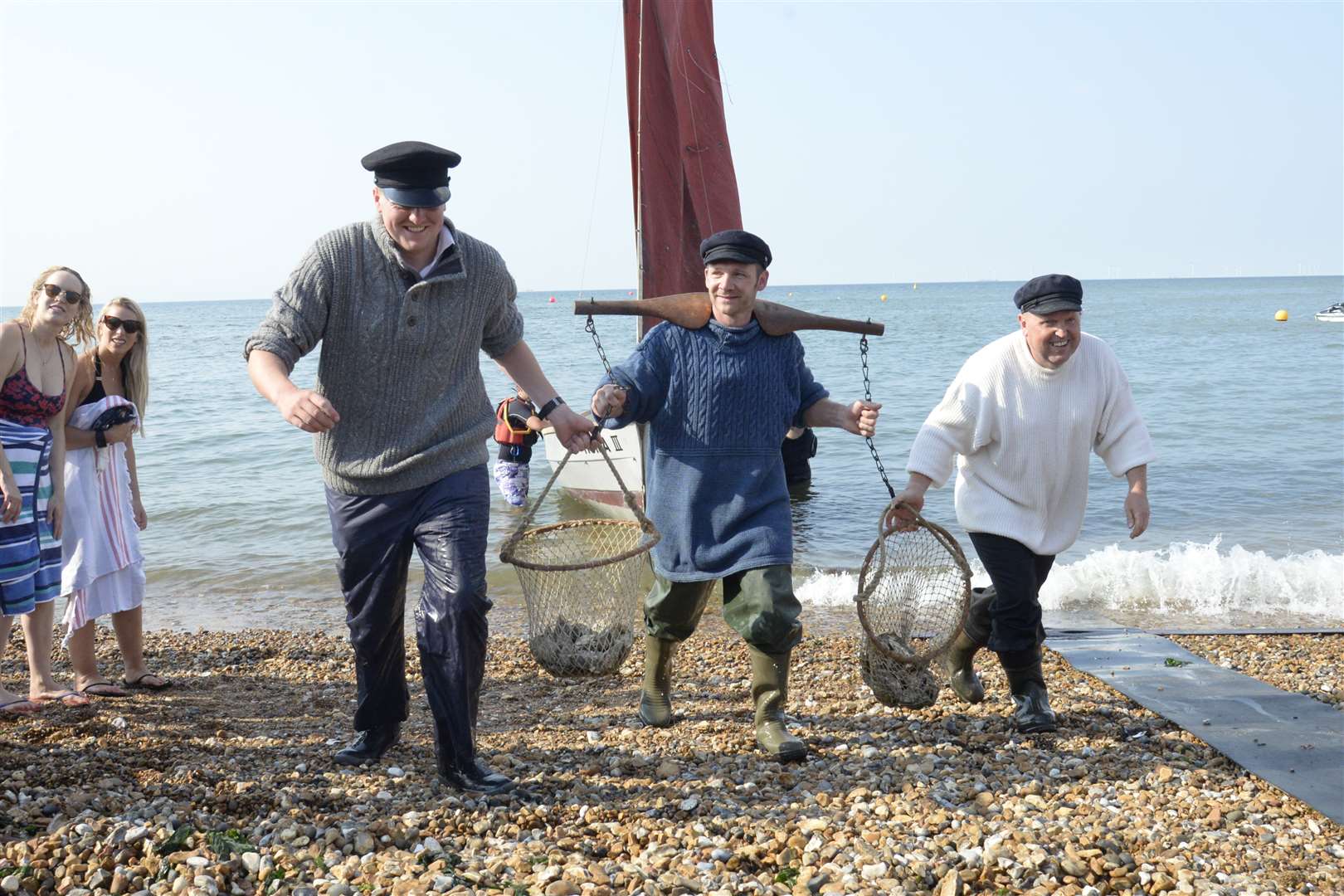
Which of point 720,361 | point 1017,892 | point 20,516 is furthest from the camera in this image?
point 20,516

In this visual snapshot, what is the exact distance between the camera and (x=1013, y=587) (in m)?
5.02

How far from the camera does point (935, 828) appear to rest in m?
3.88

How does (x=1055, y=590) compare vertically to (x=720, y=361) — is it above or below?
below

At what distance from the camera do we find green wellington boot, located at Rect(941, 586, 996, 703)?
17.5 feet

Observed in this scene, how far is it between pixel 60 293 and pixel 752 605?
10.8ft

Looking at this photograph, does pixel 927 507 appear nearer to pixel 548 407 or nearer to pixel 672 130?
pixel 672 130

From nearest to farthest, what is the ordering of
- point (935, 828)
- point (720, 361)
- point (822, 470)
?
point (935, 828)
point (720, 361)
point (822, 470)

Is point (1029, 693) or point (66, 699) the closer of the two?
point (1029, 693)

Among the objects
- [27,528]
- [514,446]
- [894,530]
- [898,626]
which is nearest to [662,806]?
[894,530]

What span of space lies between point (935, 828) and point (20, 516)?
4.01 m

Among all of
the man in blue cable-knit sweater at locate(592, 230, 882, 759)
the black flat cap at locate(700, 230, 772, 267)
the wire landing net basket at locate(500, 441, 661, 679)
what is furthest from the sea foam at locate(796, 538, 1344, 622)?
the black flat cap at locate(700, 230, 772, 267)

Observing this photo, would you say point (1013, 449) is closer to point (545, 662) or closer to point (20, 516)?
point (545, 662)

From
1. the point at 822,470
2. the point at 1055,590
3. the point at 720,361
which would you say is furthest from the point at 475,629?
the point at 822,470

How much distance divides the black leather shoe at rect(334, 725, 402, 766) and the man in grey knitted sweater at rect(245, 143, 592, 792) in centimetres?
40
